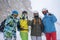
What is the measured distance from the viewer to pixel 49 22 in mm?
2719

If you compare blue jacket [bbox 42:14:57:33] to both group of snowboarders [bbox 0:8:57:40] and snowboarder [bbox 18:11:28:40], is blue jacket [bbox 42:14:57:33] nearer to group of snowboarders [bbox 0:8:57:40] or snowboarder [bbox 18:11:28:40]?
group of snowboarders [bbox 0:8:57:40]

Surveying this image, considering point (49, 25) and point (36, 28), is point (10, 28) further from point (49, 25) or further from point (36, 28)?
point (49, 25)

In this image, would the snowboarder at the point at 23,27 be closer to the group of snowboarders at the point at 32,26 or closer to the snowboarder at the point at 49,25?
the group of snowboarders at the point at 32,26

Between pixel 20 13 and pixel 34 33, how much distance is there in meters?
0.35

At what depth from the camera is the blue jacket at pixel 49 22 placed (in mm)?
2715

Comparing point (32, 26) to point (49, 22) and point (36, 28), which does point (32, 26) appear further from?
point (49, 22)

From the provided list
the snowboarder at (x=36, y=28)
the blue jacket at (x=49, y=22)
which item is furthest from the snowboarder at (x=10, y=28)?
the blue jacket at (x=49, y=22)

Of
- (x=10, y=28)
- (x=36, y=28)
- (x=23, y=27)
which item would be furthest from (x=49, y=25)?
(x=10, y=28)

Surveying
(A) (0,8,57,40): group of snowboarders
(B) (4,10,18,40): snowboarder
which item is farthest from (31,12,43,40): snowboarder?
(B) (4,10,18,40): snowboarder

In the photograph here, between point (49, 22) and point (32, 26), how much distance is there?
0.24 meters

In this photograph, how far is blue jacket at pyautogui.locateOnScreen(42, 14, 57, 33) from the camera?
8.91ft

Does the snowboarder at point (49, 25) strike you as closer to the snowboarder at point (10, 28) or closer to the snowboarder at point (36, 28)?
the snowboarder at point (36, 28)

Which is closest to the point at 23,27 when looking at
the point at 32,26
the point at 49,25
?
the point at 32,26

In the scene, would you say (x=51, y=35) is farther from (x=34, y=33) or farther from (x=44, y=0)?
(x=44, y=0)
